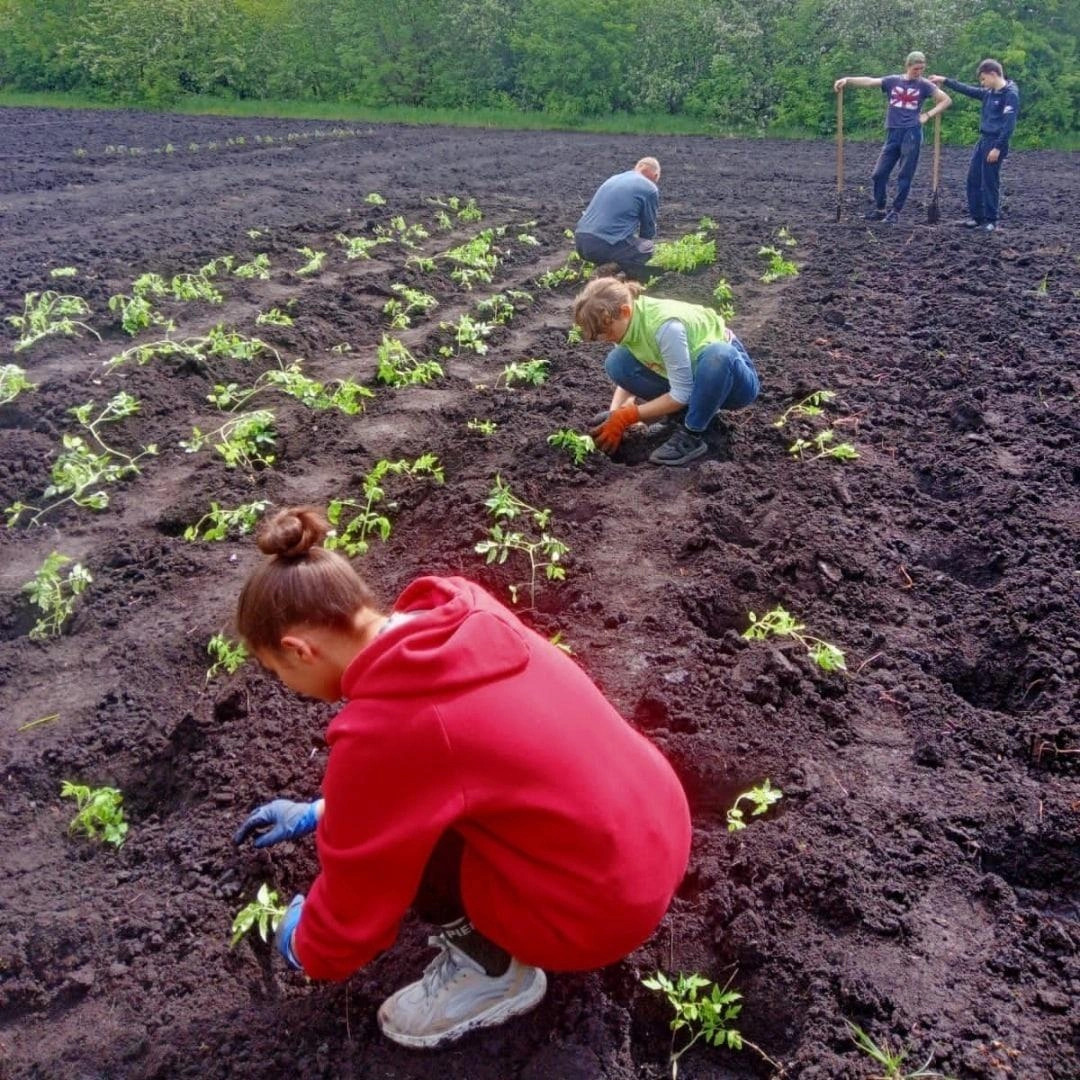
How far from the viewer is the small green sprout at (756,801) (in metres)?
2.93

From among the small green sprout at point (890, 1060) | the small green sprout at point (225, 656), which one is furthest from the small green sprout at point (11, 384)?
the small green sprout at point (890, 1060)

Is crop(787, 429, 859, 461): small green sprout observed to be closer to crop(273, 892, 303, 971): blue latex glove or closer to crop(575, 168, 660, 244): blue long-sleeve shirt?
crop(273, 892, 303, 971): blue latex glove

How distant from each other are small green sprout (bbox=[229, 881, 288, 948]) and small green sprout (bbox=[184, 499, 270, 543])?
2.37m

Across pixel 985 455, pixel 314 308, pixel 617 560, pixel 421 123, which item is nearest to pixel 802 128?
pixel 421 123

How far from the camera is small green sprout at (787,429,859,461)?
17.0ft

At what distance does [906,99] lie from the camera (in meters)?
11.6

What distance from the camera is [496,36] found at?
25359 mm

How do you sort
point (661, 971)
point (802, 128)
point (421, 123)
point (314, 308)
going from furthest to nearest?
point (421, 123) → point (802, 128) → point (314, 308) → point (661, 971)

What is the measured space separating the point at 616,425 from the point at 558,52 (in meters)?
21.8

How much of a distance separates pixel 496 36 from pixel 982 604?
25.5m

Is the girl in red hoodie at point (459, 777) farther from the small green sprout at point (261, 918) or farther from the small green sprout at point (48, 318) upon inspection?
the small green sprout at point (48, 318)

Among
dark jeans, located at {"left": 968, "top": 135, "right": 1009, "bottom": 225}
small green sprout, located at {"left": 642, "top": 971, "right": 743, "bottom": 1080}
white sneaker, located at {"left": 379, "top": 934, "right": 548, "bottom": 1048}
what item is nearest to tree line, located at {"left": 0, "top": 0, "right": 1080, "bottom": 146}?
dark jeans, located at {"left": 968, "top": 135, "right": 1009, "bottom": 225}

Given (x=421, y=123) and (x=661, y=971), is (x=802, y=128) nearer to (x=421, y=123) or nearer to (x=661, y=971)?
(x=421, y=123)

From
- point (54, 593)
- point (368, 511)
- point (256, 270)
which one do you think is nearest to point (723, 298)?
point (256, 270)
